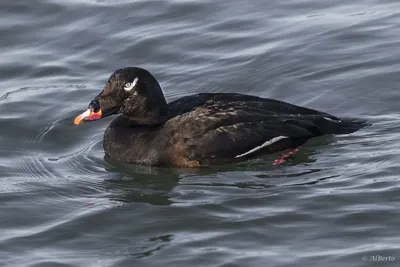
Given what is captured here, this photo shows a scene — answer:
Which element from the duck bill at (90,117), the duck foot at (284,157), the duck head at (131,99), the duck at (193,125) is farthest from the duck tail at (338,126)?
the duck bill at (90,117)

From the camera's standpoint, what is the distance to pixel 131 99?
11.2 m

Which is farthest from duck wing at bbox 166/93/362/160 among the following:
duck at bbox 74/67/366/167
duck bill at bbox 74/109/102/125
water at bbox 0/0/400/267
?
duck bill at bbox 74/109/102/125

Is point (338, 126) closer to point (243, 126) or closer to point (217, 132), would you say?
point (243, 126)

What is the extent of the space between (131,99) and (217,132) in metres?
0.99

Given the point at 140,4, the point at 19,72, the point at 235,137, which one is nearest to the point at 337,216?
the point at 235,137

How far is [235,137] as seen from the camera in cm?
1102

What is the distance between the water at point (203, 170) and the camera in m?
8.91

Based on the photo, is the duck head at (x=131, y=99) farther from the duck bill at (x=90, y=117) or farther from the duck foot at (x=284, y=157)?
the duck foot at (x=284, y=157)

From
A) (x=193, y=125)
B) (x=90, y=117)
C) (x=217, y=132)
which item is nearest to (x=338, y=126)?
(x=217, y=132)

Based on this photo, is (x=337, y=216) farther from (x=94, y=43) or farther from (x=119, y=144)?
(x=94, y=43)

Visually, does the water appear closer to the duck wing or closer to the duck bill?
the duck wing

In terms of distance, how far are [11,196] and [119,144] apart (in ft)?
4.42

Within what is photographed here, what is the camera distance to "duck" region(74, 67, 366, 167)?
10953 millimetres

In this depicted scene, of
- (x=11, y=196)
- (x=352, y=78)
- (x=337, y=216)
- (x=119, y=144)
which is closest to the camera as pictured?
(x=337, y=216)
